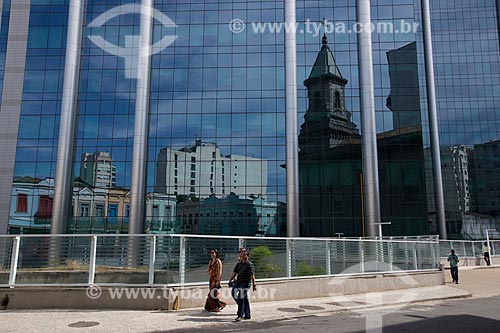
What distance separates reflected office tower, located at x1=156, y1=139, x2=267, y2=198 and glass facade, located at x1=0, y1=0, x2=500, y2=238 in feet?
0.28

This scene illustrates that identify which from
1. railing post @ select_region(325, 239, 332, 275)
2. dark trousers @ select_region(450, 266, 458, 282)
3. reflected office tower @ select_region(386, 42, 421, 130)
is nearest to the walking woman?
railing post @ select_region(325, 239, 332, 275)

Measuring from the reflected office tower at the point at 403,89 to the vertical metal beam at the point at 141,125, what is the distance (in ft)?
67.9

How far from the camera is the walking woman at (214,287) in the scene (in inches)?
408

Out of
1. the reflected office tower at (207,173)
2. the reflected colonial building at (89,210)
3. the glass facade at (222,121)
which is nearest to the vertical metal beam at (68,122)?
the glass facade at (222,121)

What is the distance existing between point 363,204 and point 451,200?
1647cm

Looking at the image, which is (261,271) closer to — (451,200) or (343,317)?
(343,317)

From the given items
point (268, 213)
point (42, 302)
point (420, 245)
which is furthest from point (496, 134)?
point (42, 302)

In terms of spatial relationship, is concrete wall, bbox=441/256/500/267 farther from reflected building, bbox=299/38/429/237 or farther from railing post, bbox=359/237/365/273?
railing post, bbox=359/237/365/273

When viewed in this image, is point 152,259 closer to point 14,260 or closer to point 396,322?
point 14,260

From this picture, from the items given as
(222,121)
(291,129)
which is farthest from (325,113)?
(222,121)

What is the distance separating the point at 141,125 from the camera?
34.7m

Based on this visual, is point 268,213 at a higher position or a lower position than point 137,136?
lower

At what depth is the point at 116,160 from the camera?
34.8 m

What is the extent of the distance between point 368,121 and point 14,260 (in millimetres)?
28934
